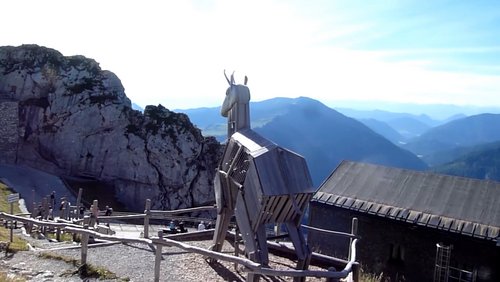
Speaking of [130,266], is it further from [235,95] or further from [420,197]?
[420,197]

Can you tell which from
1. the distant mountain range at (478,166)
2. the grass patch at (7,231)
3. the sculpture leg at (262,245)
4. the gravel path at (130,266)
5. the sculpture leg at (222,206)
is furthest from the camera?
the distant mountain range at (478,166)

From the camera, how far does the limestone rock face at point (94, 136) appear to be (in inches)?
2030

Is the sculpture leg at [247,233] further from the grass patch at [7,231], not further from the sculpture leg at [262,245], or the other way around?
the grass patch at [7,231]

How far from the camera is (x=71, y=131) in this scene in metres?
52.2

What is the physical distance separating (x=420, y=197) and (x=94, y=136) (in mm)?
42509

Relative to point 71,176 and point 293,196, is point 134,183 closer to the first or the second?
point 71,176

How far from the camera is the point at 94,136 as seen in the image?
52.6 metres

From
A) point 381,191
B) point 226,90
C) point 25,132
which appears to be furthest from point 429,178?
point 25,132

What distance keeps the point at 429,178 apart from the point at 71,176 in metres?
41.8

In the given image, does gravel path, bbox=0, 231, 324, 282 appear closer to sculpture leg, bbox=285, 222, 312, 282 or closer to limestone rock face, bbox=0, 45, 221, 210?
sculpture leg, bbox=285, 222, 312, 282

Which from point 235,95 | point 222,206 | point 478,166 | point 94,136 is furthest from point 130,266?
point 478,166

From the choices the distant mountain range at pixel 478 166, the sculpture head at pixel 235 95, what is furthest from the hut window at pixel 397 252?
the distant mountain range at pixel 478 166

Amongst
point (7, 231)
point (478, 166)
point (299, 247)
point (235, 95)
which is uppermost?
point (235, 95)

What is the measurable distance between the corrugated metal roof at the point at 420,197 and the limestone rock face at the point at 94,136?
33465mm
